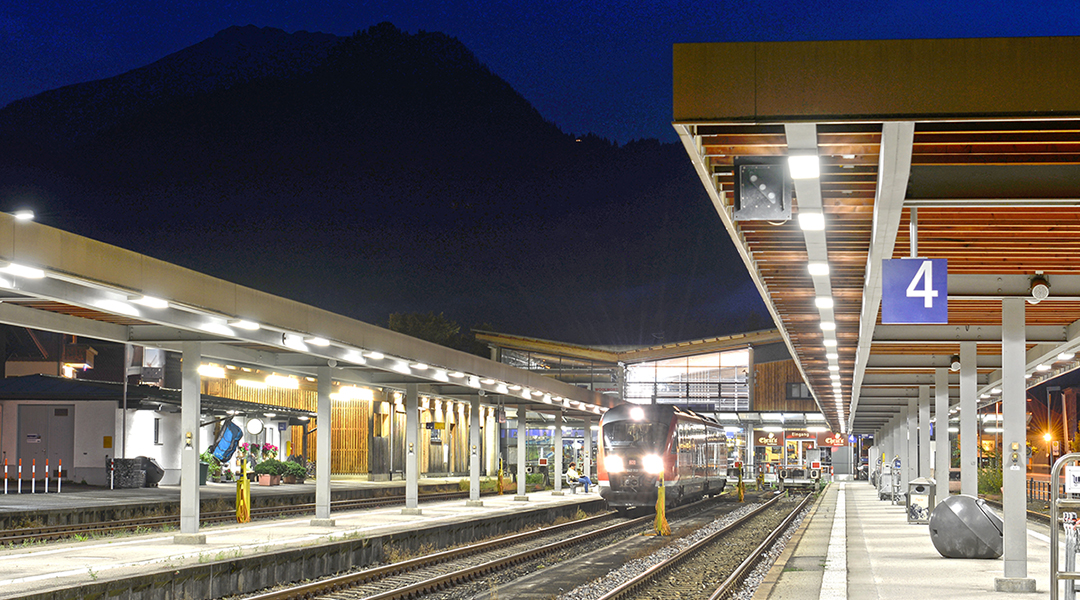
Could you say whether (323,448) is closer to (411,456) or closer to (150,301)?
(411,456)

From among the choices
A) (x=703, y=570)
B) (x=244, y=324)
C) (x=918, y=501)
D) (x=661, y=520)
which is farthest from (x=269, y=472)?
(x=703, y=570)

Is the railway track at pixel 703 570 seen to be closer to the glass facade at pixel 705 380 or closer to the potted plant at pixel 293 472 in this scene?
the potted plant at pixel 293 472

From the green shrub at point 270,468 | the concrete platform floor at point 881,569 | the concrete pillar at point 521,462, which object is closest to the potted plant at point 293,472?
the green shrub at point 270,468

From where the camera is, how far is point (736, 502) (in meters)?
42.5

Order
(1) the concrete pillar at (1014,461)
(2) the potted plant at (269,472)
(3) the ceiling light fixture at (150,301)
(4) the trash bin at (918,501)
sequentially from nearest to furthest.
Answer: (1) the concrete pillar at (1014,461), (3) the ceiling light fixture at (150,301), (4) the trash bin at (918,501), (2) the potted plant at (269,472)

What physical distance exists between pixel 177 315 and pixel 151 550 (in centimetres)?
345

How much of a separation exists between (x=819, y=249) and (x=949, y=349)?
12.0 meters

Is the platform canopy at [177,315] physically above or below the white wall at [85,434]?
above

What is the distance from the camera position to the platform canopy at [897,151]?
6.95m

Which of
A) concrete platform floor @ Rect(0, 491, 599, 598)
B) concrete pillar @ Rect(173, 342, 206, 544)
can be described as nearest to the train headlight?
concrete platform floor @ Rect(0, 491, 599, 598)

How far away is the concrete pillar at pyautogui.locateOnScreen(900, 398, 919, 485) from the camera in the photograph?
113 feet

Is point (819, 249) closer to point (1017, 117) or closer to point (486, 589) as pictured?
point (1017, 117)

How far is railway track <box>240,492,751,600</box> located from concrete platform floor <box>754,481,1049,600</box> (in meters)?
4.51

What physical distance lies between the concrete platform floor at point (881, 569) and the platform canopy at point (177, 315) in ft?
27.7
